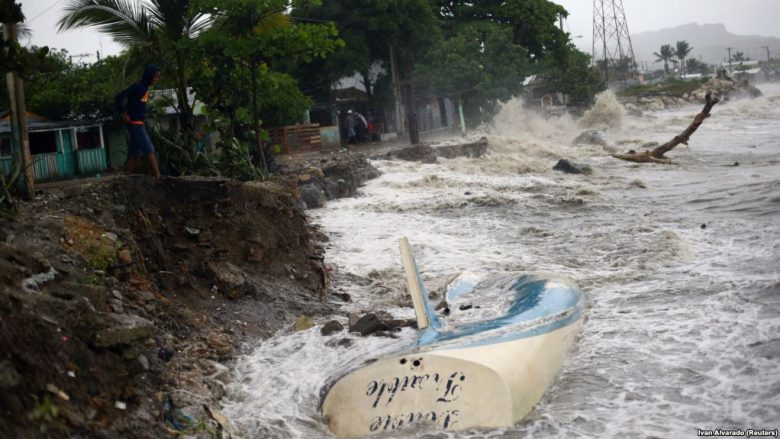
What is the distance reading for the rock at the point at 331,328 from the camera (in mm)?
8539

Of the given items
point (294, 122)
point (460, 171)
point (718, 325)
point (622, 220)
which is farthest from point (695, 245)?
point (294, 122)

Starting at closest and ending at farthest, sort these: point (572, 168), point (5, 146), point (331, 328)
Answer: point (331, 328) → point (5, 146) → point (572, 168)

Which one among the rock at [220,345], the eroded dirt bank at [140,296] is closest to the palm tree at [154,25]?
the eroded dirt bank at [140,296]

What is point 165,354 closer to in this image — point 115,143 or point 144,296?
point 144,296

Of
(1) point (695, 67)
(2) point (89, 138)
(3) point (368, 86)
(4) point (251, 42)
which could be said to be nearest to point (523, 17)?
(3) point (368, 86)

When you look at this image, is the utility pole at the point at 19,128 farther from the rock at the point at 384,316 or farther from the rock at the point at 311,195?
the rock at the point at 311,195

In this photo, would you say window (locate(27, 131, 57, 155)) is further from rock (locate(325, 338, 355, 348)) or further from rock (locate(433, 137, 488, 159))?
rock (locate(325, 338, 355, 348))

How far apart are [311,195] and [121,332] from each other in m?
12.9

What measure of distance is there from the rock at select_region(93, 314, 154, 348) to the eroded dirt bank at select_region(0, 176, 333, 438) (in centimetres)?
1

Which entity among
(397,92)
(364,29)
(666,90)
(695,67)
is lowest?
(397,92)

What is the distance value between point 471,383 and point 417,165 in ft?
61.9

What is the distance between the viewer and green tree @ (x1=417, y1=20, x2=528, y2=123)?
33562 millimetres

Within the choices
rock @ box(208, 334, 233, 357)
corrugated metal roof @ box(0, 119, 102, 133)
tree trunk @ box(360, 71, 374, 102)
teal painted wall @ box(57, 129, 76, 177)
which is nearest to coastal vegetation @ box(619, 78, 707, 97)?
tree trunk @ box(360, 71, 374, 102)

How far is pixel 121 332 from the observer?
5883mm
